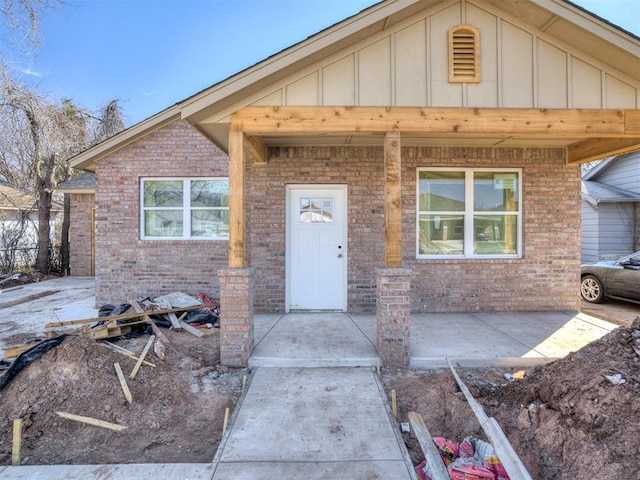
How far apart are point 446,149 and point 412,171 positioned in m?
0.76

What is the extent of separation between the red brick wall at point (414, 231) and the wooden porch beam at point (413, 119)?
2004mm

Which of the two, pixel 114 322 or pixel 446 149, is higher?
pixel 446 149

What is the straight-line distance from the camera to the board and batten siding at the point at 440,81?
4.02m

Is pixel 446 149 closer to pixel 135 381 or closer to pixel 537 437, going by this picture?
pixel 537 437

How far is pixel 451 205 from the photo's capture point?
6273 mm

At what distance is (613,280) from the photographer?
7352 mm

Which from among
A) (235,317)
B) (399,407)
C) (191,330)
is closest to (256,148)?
(235,317)

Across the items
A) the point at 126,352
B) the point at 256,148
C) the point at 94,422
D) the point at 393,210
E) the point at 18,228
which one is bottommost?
the point at 94,422

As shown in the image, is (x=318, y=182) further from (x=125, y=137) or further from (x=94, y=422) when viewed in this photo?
(x=94, y=422)

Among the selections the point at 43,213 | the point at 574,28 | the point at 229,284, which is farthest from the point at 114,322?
the point at 43,213

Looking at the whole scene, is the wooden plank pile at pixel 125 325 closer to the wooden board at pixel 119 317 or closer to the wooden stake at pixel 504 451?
the wooden board at pixel 119 317

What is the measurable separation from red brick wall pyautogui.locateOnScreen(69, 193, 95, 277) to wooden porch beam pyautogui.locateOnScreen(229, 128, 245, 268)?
8.91 m

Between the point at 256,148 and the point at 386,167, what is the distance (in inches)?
85.5

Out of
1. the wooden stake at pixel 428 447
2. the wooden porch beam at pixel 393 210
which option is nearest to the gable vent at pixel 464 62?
the wooden porch beam at pixel 393 210
